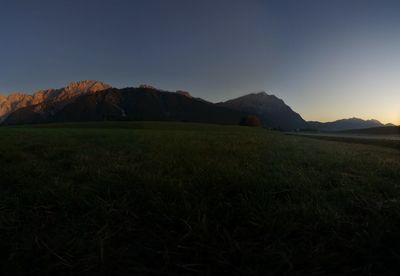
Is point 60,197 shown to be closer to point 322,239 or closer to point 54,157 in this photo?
point 322,239

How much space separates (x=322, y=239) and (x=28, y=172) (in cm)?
503

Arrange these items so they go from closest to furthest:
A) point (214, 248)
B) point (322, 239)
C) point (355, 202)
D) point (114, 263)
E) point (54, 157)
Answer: point (114, 263) → point (214, 248) → point (322, 239) → point (355, 202) → point (54, 157)

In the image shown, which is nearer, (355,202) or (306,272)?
(306,272)

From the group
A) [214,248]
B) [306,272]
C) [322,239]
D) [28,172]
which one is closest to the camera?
[306,272]

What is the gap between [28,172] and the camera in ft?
15.9

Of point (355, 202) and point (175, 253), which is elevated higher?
point (355, 202)

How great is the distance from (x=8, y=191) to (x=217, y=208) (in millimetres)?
3171

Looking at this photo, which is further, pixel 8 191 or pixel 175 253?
pixel 8 191

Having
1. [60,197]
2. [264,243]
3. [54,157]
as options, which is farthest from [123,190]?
[54,157]

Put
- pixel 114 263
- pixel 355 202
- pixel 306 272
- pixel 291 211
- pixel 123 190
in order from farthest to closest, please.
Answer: pixel 123 190, pixel 355 202, pixel 291 211, pixel 114 263, pixel 306 272

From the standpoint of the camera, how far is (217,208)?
2.93 m

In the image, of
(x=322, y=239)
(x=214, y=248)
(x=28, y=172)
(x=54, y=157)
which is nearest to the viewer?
(x=214, y=248)

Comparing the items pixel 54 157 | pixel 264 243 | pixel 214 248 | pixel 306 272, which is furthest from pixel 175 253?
pixel 54 157

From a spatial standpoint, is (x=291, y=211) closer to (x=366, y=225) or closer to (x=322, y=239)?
(x=322, y=239)
